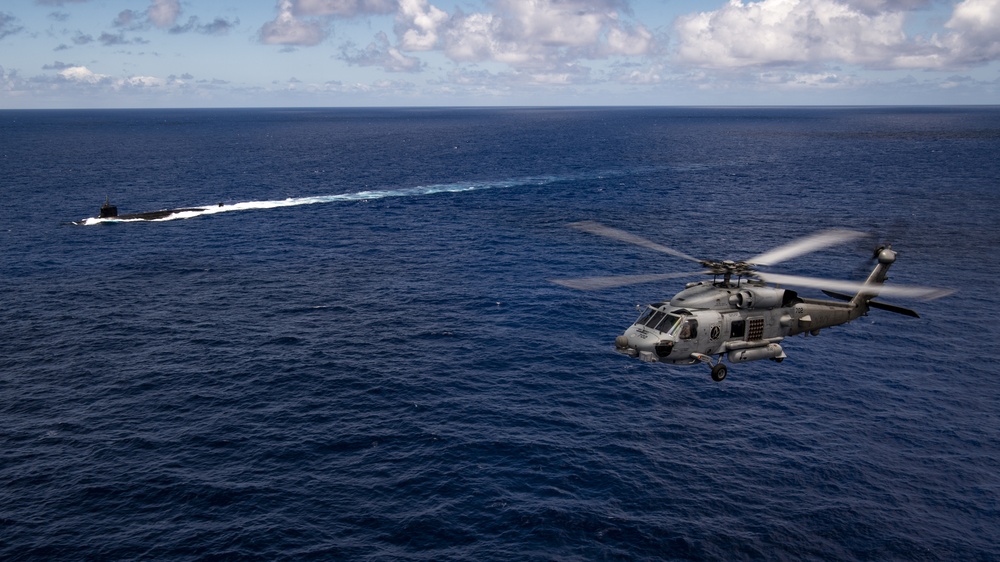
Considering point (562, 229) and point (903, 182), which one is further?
point (903, 182)

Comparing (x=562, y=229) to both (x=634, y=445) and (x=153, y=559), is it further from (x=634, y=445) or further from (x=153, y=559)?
(x=153, y=559)

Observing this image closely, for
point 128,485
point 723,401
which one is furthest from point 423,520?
point 723,401

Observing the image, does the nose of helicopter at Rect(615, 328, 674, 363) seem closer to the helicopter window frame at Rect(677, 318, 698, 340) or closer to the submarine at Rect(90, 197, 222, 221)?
the helicopter window frame at Rect(677, 318, 698, 340)

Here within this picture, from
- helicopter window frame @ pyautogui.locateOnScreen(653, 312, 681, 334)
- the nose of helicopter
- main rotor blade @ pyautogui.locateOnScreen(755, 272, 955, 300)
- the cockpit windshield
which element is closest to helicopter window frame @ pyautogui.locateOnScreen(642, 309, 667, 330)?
the cockpit windshield

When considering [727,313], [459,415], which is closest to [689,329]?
[727,313]

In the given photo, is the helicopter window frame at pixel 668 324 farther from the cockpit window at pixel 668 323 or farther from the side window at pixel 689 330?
the side window at pixel 689 330

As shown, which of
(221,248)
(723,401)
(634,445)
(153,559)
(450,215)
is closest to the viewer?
(153,559)

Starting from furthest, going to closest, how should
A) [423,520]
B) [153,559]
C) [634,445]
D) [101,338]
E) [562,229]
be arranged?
[562,229]
[101,338]
[634,445]
[423,520]
[153,559]
